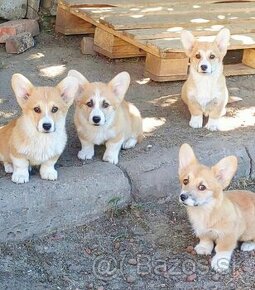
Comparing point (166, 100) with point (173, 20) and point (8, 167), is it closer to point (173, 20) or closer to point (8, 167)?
point (173, 20)

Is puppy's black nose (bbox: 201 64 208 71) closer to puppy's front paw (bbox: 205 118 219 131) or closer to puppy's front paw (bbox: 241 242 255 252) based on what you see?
puppy's front paw (bbox: 205 118 219 131)

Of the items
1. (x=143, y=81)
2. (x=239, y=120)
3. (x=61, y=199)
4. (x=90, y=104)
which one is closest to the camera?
(x=61, y=199)

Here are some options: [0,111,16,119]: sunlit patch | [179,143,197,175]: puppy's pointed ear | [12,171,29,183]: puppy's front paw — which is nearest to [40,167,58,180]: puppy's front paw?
[12,171,29,183]: puppy's front paw

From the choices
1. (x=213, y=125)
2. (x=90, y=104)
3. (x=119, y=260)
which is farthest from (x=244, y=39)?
(x=119, y=260)

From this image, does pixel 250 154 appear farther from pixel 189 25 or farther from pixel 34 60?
pixel 34 60

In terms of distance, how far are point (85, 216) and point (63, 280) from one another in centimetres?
68

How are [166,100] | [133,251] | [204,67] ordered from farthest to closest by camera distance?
[166,100] → [204,67] → [133,251]

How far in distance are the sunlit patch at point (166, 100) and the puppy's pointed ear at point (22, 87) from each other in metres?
1.96

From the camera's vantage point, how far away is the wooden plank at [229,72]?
275 inches

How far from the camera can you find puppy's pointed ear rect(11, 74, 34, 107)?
477 cm

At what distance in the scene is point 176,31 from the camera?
7.12 meters

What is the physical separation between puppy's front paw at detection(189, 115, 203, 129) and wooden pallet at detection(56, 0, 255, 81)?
2.76ft

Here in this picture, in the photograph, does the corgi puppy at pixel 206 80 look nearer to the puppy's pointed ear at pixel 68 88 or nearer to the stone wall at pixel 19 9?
the puppy's pointed ear at pixel 68 88

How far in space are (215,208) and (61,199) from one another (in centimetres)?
103
